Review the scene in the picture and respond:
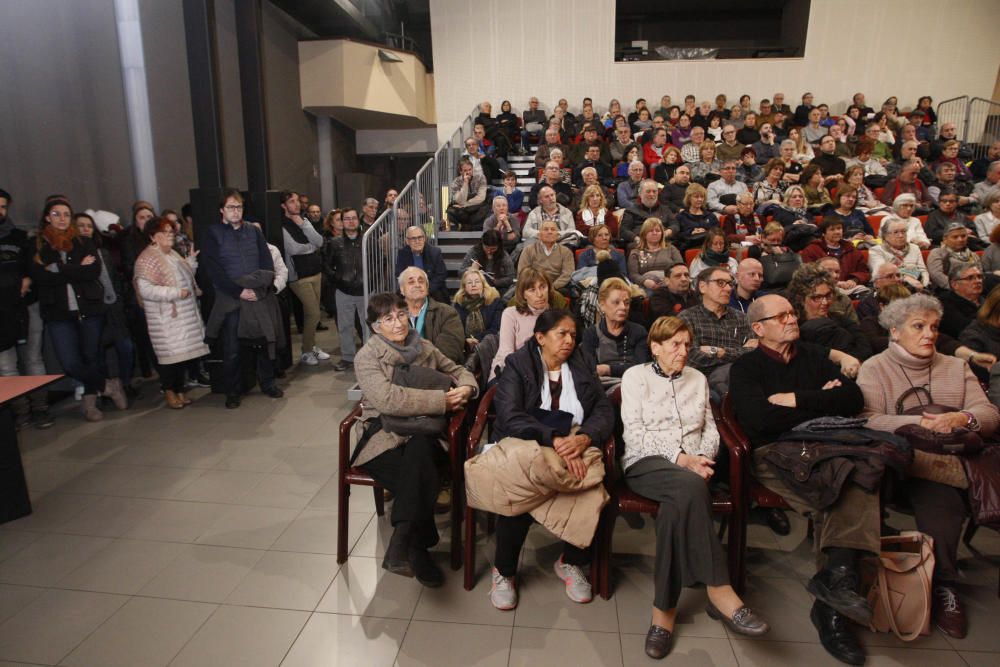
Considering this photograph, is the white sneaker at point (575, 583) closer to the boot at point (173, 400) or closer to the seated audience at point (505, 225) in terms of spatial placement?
the boot at point (173, 400)

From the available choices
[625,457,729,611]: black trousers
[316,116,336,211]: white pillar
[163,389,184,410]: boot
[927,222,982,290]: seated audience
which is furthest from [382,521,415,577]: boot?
[316,116,336,211]: white pillar

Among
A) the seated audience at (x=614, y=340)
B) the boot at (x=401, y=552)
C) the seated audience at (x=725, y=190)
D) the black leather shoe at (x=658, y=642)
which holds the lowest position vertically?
the black leather shoe at (x=658, y=642)

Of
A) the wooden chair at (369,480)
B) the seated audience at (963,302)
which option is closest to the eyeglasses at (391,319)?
the wooden chair at (369,480)

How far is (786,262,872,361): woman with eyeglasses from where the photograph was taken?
3.28 metres

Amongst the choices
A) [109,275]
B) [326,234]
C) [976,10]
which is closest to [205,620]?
[109,275]

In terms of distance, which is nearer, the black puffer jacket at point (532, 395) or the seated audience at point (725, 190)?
the black puffer jacket at point (532, 395)

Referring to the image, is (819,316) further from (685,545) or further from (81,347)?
(81,347)

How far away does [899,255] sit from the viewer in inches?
192

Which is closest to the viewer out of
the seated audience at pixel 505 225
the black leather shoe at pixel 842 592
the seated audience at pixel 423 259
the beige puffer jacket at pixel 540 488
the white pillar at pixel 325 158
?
the black leather shoe at pixel 842 592

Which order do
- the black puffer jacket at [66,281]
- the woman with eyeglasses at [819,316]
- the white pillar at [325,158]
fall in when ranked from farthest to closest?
1. the white pillar at [325,158]
2. the black puffer jacket at [66,281]
3. the woman with eyeglasses at [819,316]

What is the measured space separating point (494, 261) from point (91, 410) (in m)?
3.21

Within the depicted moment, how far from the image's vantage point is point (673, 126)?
10023 mm

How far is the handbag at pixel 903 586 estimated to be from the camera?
214 centimetres

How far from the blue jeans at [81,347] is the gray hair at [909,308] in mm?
4946
